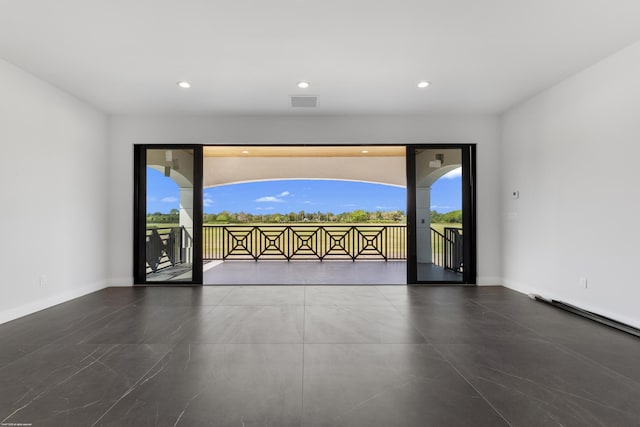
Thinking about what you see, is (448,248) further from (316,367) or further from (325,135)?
(316,367)

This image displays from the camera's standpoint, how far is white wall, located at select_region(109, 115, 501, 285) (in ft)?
15.4

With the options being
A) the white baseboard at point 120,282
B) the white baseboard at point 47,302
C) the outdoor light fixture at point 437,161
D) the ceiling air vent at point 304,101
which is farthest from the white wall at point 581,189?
the white baseboard at point 47,302

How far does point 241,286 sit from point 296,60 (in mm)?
3326

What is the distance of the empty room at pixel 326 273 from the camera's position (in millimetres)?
1896

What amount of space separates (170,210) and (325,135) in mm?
2716

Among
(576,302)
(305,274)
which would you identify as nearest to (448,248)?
(576,302)

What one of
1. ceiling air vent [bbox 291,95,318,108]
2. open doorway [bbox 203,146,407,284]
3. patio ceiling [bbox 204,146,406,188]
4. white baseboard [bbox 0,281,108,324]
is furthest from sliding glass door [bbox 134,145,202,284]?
patio ceiling [bbox 204,146,406,188]

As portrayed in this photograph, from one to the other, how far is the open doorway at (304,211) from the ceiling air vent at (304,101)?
8.76 feet

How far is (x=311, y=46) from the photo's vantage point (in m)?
2.88

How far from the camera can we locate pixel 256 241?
842cm

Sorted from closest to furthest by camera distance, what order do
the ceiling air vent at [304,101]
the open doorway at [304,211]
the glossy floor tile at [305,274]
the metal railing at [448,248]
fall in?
1. the ceiling air vent at [304,101]
2. the metal railing at [448,248]
3. the glossy floor tile at [305,274]
4. the open doorway at [304,211]

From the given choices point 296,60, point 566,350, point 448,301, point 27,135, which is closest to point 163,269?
point 27,135

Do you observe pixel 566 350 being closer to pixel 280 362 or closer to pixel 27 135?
pixel 280 362

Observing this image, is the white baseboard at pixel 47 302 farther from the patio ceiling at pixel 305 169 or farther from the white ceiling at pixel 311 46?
the patio ceiling at pixel 305 169
